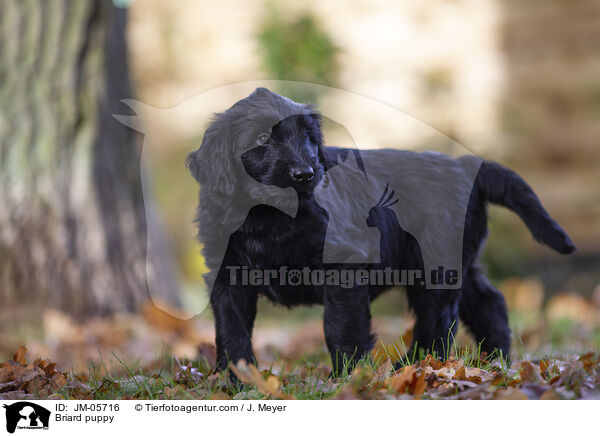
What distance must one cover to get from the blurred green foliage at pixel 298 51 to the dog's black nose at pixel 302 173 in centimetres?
229

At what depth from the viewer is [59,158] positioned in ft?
13.3

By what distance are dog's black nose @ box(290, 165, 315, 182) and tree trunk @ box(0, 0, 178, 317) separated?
7.88 feet

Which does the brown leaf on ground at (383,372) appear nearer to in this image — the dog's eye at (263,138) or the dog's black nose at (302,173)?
the dog's black nose at (302,173)

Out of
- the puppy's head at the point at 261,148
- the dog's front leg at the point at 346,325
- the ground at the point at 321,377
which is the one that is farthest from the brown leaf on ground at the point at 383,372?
the puppy's head at the point at 261,148

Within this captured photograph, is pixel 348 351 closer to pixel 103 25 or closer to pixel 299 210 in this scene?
pixel 299 210

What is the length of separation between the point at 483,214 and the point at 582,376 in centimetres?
82

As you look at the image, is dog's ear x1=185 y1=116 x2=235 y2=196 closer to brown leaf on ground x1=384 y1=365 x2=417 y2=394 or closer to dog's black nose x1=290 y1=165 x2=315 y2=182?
dog's black nose x1=290 y1=165 x2=315 y2=182

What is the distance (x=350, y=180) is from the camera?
2.25 metres

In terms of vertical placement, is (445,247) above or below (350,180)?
below
